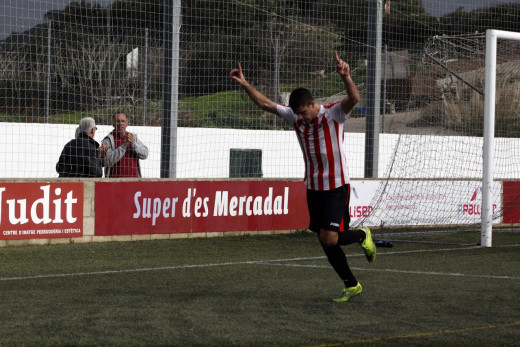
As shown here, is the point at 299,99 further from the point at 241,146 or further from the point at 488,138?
the point at 241,146

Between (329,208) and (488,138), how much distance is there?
19.1 feet

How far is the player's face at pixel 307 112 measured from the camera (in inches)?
315

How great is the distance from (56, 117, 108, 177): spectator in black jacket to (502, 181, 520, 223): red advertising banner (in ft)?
25.8

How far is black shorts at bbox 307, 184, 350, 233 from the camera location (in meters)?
8.10

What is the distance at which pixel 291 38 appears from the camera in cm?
Result: 1739

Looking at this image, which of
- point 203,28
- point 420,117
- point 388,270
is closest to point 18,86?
point 203,28

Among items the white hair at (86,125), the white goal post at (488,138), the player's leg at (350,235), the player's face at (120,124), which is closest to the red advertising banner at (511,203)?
the white goal post at (488,138)

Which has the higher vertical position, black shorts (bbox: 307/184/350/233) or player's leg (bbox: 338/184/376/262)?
black shorts (bbox: 307/184/350/233)

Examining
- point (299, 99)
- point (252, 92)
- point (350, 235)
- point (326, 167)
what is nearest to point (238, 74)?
point (252, 92)

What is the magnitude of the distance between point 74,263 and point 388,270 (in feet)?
11.8

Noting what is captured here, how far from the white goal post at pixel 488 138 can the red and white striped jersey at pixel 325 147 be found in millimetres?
5443

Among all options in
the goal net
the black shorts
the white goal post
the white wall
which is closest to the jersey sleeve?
the black shorts

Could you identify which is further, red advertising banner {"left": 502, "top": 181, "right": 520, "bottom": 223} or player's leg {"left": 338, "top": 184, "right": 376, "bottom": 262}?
red advertising banner {"left": 502, "top": 181, "right": 520, "bottom": 223}

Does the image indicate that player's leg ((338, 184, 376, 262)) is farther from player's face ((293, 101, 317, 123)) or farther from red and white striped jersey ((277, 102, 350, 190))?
player's face ((293, 101, 317, 123))
